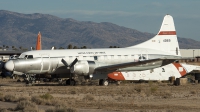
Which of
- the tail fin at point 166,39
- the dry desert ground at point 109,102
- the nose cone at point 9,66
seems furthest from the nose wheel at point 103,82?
the dry desert ground at point 109,102

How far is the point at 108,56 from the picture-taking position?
46812mm

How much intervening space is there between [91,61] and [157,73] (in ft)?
26.6

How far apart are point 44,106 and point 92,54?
803 inches

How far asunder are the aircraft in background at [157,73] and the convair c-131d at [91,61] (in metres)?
1.19

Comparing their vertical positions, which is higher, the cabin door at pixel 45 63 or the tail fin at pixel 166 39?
the tail fin at pixel 166 39

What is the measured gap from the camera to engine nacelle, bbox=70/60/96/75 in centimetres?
4388

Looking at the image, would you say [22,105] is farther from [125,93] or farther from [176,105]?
[125,93]

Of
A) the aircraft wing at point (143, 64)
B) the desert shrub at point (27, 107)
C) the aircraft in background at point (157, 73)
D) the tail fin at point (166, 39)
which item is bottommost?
the desert shrub at point (27, 107)

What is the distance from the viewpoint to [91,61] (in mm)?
45438

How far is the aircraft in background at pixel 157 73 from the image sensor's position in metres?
48.7

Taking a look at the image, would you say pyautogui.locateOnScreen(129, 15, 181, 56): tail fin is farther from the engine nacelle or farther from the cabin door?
the cabin door

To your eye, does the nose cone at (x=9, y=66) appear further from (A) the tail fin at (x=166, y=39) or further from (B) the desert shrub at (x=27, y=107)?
(B) the desert shrub at (x=27, y=107)

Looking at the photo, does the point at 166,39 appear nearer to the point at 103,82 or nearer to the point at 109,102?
the point at 103,82

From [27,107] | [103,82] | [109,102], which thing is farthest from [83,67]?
[27,107]
